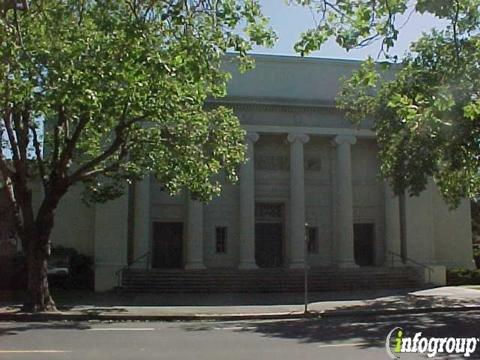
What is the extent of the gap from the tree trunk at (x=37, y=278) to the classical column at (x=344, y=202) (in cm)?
1582

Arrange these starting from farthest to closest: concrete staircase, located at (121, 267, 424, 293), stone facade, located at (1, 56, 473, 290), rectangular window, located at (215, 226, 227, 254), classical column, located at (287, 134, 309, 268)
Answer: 1. rectangular window, located at (215, 226, 227, 254)
2. classical column, located at (287, 134, 309, 268)
3. stone facade, located at (1, 56, 473, 290)
4. concrete staircase, located at (121, 267, 424, 293)

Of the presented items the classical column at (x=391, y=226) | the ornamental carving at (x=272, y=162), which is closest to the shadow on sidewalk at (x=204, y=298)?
the classical column at (x=391, y=226)

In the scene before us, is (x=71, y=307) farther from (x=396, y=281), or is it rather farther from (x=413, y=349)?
(x=396, y=281)

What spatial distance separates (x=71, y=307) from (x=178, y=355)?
10755mm

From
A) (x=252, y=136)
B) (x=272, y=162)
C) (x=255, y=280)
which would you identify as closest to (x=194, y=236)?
(x=255, y=280)

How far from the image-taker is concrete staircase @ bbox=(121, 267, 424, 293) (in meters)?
27.3

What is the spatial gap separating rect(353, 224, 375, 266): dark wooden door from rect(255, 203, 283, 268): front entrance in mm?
3864

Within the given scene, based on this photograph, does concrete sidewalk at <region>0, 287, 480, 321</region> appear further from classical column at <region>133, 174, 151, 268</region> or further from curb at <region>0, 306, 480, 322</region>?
classical column at <region>133, 174, 151, 268</region>

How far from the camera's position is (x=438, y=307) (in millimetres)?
20656

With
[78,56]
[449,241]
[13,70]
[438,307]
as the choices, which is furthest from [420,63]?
[449,241]

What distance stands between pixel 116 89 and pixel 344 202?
60.1 feet

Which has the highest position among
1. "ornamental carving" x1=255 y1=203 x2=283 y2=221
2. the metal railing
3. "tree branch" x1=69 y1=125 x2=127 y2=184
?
"tree branch" x1=69 y1=125 x2=127 y2=184

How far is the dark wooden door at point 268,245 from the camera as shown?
32844mm

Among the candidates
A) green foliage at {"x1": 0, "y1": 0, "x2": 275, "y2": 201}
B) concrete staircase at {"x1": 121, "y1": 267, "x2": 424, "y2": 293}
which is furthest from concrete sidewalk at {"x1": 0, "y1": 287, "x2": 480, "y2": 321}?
green foliage at {"x1": 0, "y1": 0, "x2": 275, "y2": 201}
